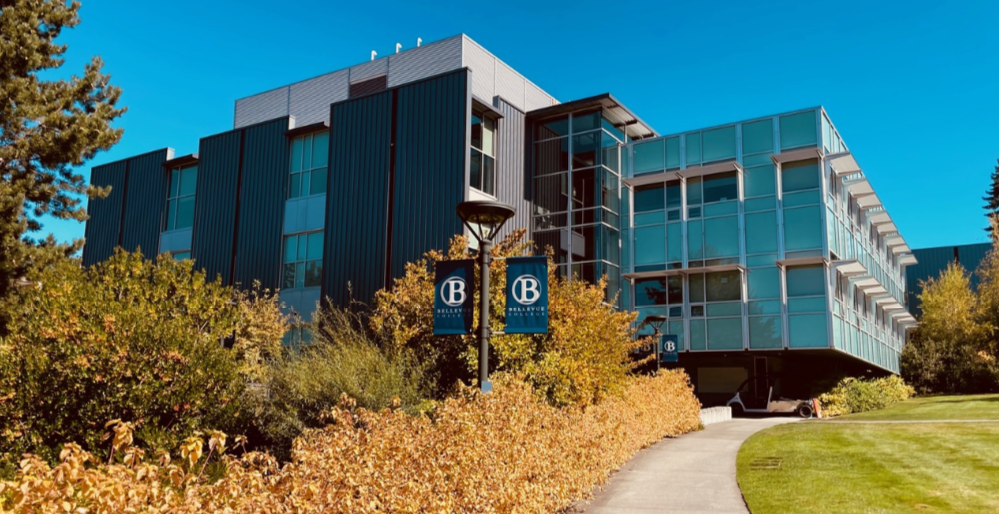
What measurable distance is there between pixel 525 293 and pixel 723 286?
66.0 feet

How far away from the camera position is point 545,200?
2903 centimetres

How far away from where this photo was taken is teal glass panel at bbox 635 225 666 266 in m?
29.9

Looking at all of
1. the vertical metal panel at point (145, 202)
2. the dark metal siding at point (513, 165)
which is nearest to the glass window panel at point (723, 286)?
the dark metal siding at point (513, 165)

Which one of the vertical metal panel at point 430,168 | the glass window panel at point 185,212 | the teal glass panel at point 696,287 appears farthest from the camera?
the glass window panel at point 185,212

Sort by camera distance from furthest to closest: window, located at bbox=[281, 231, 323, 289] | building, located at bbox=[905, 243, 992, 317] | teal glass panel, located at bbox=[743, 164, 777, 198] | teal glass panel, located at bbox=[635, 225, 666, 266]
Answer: building, located at bbox=[905, 243, 992, 317]
teal glass panel, located at bbox=[635, 225, 666, 266]
teal glass panel, located at bbox=[743, 164, 777, 198]
window, located at bbox=[281, 231, 323, 289]

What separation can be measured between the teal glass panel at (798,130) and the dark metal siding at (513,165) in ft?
31.4

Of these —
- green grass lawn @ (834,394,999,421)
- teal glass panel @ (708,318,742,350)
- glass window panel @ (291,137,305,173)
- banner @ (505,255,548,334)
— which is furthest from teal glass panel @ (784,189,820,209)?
banner @ (505,255,548,334)

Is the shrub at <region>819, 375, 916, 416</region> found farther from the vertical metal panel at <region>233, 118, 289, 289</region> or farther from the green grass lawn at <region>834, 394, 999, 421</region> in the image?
the vertical metal panel at <region>233, 118, 289, 289</region>

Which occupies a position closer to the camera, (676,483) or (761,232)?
(676,483)

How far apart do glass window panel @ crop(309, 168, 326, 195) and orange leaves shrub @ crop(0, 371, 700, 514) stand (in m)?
17.2

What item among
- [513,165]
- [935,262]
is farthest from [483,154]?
[935,262]

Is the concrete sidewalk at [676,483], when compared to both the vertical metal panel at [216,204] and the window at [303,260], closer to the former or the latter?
the window at [303,260]

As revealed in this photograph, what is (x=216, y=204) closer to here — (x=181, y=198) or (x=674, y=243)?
(x=181, y=198)

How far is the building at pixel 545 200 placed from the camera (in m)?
25.3
